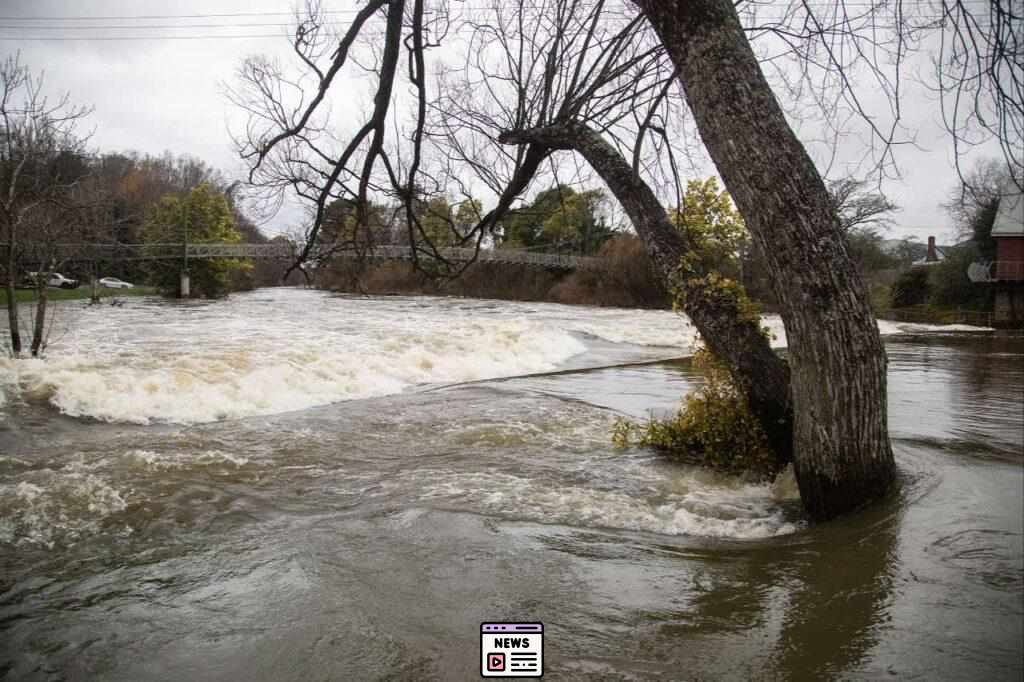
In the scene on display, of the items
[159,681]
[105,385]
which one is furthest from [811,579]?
[105,385]

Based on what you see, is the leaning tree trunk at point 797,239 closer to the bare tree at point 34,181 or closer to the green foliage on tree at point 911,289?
the bare tree at point 34,181

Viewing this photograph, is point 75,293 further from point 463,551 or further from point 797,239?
point 797,239

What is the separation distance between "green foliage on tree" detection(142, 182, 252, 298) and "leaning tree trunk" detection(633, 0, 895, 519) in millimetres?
30809

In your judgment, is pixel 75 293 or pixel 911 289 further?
pixel 911 289

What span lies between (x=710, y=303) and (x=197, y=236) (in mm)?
38557

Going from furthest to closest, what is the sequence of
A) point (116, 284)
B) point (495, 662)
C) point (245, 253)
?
point (116, 284) → point (245, 253) → point (495, 662)

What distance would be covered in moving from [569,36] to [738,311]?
282 cm

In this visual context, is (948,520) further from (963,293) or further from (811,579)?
(963,293)

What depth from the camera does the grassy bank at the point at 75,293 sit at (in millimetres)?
16109

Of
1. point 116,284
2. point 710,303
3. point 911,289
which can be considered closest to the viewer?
point 710,303

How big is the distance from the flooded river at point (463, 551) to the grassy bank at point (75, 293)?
8.45 metres

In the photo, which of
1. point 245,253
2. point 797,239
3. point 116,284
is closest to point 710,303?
point 797,239

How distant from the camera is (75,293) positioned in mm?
34406

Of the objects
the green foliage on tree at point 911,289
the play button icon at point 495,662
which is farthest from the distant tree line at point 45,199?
the green foliage on tree at point 911,289
